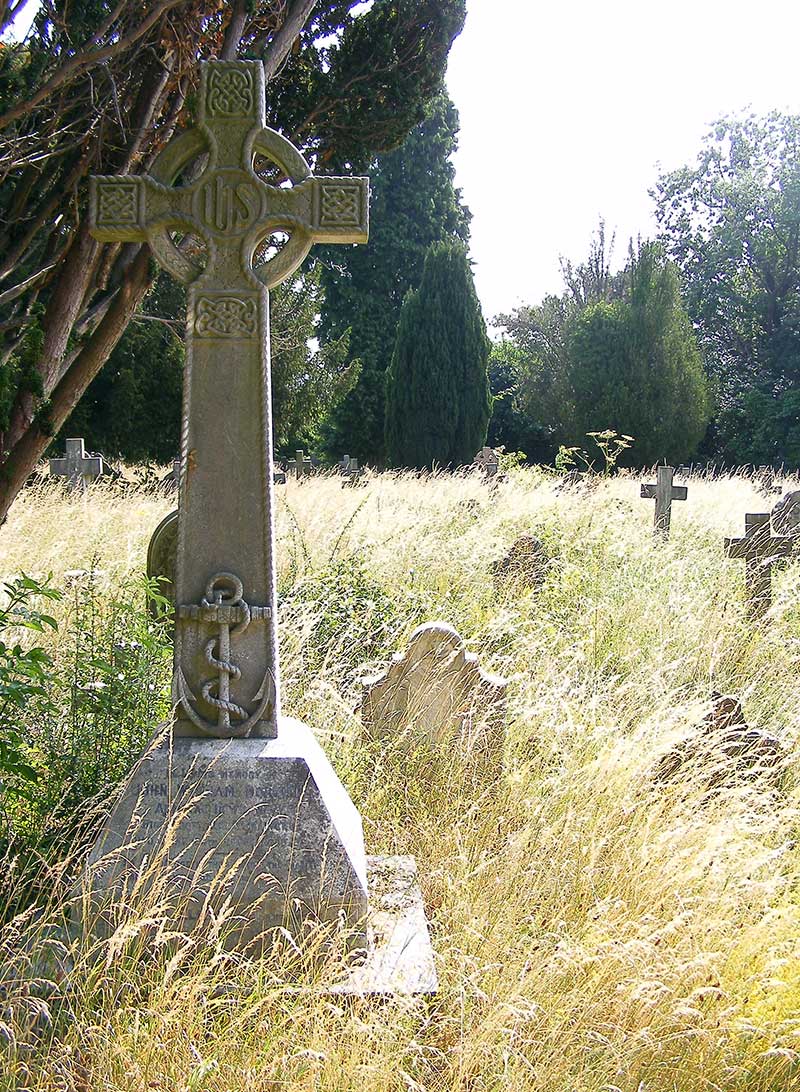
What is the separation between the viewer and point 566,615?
570 cm

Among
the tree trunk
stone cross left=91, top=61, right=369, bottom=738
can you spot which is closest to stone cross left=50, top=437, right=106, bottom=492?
the tree trunk

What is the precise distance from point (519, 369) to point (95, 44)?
24.9 metres

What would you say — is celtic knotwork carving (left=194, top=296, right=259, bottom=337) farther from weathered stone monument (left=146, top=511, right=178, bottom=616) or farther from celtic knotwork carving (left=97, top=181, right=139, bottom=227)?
weathered stone monument (left=146, top=511, right=178, bottom=616)

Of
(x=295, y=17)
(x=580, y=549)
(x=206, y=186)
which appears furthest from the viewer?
(x=580, y=549)

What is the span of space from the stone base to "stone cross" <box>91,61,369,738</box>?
0.60 metres

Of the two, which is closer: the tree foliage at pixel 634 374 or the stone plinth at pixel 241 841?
the stone plinth at pixel 241 841

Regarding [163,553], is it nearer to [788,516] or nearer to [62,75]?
[62,75]

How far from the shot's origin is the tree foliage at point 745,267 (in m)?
28.2

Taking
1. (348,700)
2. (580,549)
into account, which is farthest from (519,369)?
(348,700)

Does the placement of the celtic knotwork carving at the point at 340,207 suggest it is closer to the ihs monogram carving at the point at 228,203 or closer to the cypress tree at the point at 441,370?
the ihs monogram carving at the point at 228,203

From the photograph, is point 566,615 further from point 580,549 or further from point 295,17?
point 295,17

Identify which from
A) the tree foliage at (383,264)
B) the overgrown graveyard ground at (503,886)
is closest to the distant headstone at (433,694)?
the overgrown graveyard ground at (503,886)

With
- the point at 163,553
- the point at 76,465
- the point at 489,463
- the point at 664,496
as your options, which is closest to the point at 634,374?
the point at 489,463

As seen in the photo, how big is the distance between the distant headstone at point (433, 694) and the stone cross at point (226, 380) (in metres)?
1.36
